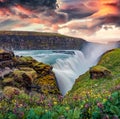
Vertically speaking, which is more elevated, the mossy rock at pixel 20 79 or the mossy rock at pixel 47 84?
the mossy rock at pixel 20 79

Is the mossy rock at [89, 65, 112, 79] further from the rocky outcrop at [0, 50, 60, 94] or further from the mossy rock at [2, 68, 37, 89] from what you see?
the mossy rock at [2, 68, 37, 89]

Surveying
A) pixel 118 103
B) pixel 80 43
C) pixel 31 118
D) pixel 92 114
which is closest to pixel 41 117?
pixel 31 118

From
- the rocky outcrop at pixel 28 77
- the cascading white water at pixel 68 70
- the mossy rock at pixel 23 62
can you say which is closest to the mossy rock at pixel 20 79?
the rocky outcrop at pixel 28 77

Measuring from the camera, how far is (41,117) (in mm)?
6184

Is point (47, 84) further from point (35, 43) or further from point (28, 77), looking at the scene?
point (35, 43)

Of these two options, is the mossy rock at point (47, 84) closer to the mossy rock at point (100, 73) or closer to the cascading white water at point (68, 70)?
the cascading white water at point (68, 70)

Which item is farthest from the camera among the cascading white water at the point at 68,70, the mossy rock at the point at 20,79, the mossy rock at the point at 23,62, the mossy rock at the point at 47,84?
the cascading white water at the point at 68,70

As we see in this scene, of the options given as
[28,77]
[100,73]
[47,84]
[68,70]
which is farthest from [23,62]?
[68,70]

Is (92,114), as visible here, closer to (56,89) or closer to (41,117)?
(41,117)

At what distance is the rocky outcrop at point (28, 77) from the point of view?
2971 centimetres

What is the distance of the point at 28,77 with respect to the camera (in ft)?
100

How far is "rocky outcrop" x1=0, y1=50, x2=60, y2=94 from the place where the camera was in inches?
1170

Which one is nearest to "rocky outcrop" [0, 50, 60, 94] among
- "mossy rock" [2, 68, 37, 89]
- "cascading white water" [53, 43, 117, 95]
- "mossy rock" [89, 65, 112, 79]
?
"mossy rock" [2, 68, 37, 89]

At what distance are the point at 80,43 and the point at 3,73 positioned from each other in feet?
220
